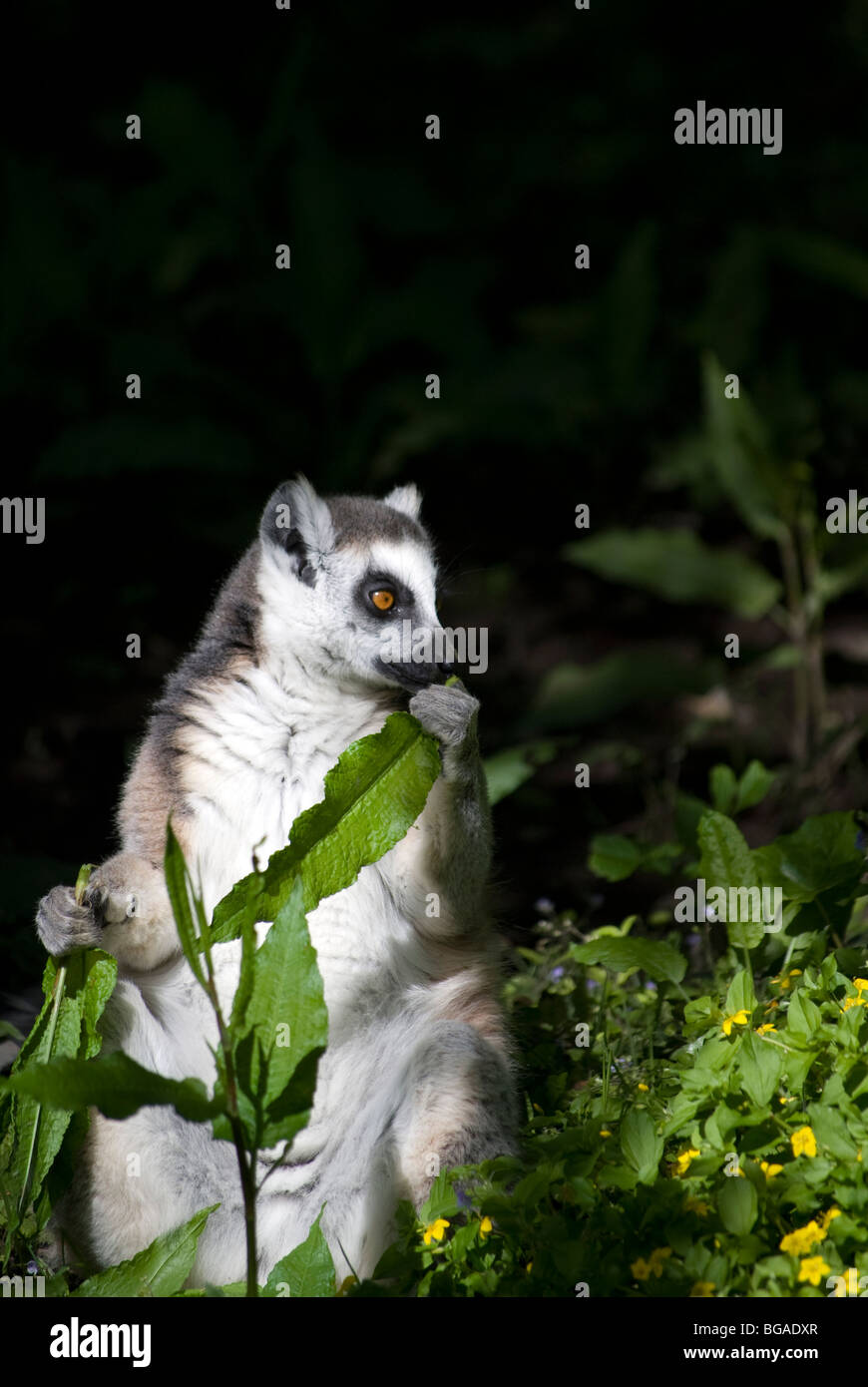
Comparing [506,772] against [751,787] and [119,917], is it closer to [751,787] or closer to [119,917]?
[751,787]

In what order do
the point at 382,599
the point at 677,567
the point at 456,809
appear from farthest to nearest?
1. the point at 677,567
2. the point at 382,599
3. the point at 456,809

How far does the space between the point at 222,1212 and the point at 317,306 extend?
6.12 meters

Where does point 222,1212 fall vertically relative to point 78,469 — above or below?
below

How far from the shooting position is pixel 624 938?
4020 millimetres

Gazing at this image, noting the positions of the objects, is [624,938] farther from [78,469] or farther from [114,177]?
[114,177]

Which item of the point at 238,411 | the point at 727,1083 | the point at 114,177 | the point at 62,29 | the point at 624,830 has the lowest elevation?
the point at 727,1083

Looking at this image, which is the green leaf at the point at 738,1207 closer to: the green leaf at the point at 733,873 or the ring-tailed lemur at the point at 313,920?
the ring-tailed lemur at the point at 313,920

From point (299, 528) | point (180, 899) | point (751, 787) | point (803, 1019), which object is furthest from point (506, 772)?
point (180, 899)

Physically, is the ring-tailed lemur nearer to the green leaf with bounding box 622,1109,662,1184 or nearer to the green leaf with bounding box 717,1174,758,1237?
the green leaf with bounding box 622,1109,662,1184

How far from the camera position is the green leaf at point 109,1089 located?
2713mm

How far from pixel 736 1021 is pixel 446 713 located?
102 centimetres

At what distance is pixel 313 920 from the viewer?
149 inches

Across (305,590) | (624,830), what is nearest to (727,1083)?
(305,590)

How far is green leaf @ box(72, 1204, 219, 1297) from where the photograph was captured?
10.8 ft
